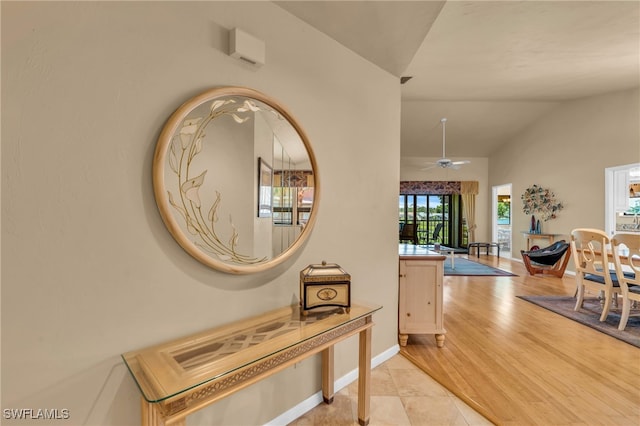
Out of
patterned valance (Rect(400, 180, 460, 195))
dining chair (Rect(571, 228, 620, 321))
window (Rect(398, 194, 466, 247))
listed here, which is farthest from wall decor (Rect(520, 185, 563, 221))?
dining chair (Rect(571, 228, 620, 321))

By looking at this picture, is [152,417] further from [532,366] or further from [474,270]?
[474,270]

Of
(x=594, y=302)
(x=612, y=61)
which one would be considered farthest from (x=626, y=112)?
(x=594, y=302)

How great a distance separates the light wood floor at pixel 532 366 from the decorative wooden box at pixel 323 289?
1.16 metres

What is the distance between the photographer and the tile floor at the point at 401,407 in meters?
1.67

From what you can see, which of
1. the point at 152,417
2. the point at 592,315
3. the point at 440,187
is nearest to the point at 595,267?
the point at 592,315

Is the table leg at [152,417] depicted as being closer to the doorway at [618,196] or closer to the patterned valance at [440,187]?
the doorway at [618,196]

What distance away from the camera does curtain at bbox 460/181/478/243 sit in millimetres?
8773

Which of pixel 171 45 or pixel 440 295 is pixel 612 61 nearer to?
pixel 440 295

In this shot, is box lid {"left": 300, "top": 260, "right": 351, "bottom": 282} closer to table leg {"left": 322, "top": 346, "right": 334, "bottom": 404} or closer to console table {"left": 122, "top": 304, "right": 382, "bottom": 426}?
console table {"left": 122, "top": 304, "right": 382, "bottom": 426}

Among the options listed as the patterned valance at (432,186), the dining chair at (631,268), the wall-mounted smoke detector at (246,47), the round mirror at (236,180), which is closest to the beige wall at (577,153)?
the patterned valance at (432,186)

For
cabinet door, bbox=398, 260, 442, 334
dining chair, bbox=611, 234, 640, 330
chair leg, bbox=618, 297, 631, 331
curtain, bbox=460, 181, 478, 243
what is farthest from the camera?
curtain, bbox=460, 181, 478, 243

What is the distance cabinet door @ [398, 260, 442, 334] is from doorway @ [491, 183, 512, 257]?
7.03 meters

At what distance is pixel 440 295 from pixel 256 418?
1814 millimetres

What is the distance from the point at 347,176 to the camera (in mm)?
2041
